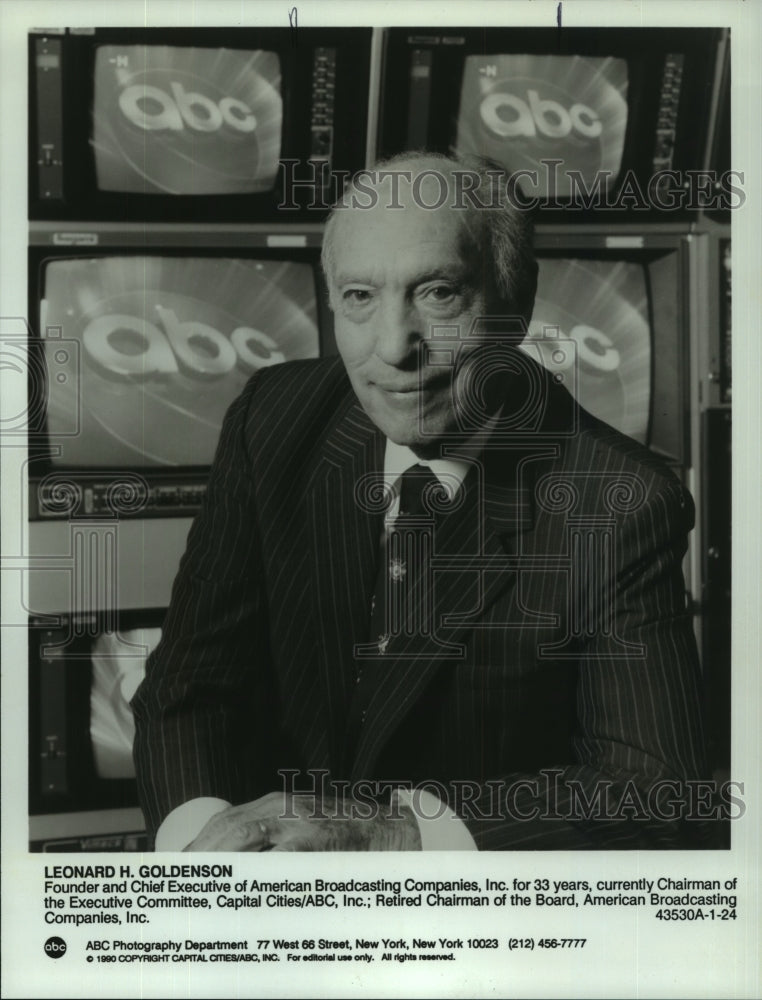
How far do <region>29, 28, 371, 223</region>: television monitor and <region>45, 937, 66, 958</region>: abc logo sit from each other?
1.20 m

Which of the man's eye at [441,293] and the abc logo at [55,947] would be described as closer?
the man's eye at [441,293]

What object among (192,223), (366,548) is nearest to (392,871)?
(366,548)

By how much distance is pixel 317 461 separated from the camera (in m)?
1.57

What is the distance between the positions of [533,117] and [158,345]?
722mm

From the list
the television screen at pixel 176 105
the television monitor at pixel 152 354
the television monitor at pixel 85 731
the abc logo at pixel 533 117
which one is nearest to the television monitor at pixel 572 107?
the abc logo at pixel 533 117

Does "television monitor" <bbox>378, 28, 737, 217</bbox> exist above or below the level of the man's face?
above

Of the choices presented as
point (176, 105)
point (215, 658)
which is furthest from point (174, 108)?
point (215, 658)

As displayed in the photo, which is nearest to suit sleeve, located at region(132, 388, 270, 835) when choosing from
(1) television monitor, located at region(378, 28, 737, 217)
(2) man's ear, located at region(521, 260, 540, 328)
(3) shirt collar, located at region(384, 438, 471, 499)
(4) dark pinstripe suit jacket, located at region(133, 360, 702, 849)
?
(4) dark pinstripe suit jacket, located at region(133, 360, 702, 849)

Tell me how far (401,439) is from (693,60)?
0.80 metres

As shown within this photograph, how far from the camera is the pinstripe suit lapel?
1545mm

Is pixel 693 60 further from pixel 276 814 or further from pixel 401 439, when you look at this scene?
pixel 276 814

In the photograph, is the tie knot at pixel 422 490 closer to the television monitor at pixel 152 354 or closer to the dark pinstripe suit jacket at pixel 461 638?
the dark pinstripe suit jacket at pixel 461 638

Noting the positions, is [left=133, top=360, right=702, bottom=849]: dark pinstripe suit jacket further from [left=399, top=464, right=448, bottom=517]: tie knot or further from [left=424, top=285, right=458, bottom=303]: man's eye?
[left=424, top=285, right=458, bottom=303]: man's eye

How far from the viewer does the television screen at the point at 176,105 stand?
1561 millimetres
